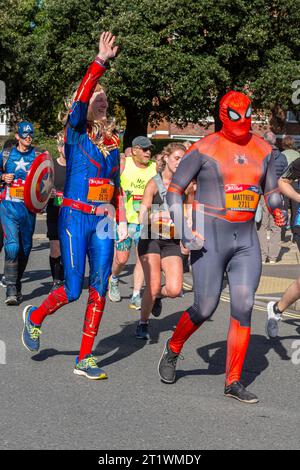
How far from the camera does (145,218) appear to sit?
26.2 ft

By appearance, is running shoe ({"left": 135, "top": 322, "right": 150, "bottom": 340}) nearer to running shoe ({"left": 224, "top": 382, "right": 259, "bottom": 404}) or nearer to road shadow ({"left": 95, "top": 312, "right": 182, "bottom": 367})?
road shadow ({"left": 95, "top": 312, "right": 182, "bottom": 367})

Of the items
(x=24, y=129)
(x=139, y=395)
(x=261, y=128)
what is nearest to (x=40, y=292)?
(x=24, y=129)

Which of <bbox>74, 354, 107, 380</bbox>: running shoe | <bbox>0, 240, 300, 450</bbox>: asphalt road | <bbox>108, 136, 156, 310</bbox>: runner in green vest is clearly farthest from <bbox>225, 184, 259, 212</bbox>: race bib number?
<bbox>108, 136, 156, 310</bbox>: runner in green vest

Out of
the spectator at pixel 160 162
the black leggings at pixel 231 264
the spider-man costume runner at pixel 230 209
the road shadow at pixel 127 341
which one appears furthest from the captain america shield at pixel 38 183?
the black leggings at pixel 231 264

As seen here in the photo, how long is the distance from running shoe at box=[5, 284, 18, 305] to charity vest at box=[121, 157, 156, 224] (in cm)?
143

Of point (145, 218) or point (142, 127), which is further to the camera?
point (142, 127)

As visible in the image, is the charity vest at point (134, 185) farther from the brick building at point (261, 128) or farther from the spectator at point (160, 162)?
the brick building at point (261, 128)

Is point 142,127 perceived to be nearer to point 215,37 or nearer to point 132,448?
point 215,37

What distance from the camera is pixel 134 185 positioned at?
388 inches

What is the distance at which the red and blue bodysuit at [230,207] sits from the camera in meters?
6.01

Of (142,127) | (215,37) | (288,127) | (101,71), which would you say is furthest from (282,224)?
(288,127)
